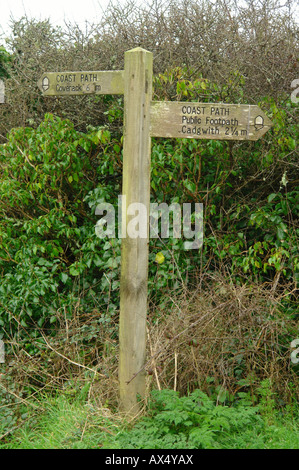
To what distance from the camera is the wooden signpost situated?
3965 millimetres

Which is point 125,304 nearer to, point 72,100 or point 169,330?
point 169,330

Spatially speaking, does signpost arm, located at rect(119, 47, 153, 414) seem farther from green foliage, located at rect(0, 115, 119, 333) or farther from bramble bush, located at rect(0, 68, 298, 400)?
green foliage, located at rect(0, 115, 119, 333)

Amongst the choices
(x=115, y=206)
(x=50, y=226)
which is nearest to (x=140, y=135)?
(x=115, y=206)

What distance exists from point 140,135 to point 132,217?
60cm

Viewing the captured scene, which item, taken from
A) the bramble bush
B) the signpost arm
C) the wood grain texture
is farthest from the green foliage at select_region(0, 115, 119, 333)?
the signpost arm

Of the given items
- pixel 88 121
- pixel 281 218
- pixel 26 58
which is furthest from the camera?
pixel 26 58

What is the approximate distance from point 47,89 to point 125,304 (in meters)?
1.83

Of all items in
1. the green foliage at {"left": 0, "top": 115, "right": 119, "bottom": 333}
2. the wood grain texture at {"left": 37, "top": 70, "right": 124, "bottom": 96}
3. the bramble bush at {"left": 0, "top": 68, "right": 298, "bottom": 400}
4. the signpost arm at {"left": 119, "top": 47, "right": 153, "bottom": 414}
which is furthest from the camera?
the green foliage at {"left": 0, "top": 115, "right": 119, "bottom": 333}

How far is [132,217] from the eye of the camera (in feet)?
13.1

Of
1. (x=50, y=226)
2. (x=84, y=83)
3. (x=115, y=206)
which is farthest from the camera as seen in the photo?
(x=115, y=206)

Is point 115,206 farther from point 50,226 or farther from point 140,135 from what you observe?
point 140,135
